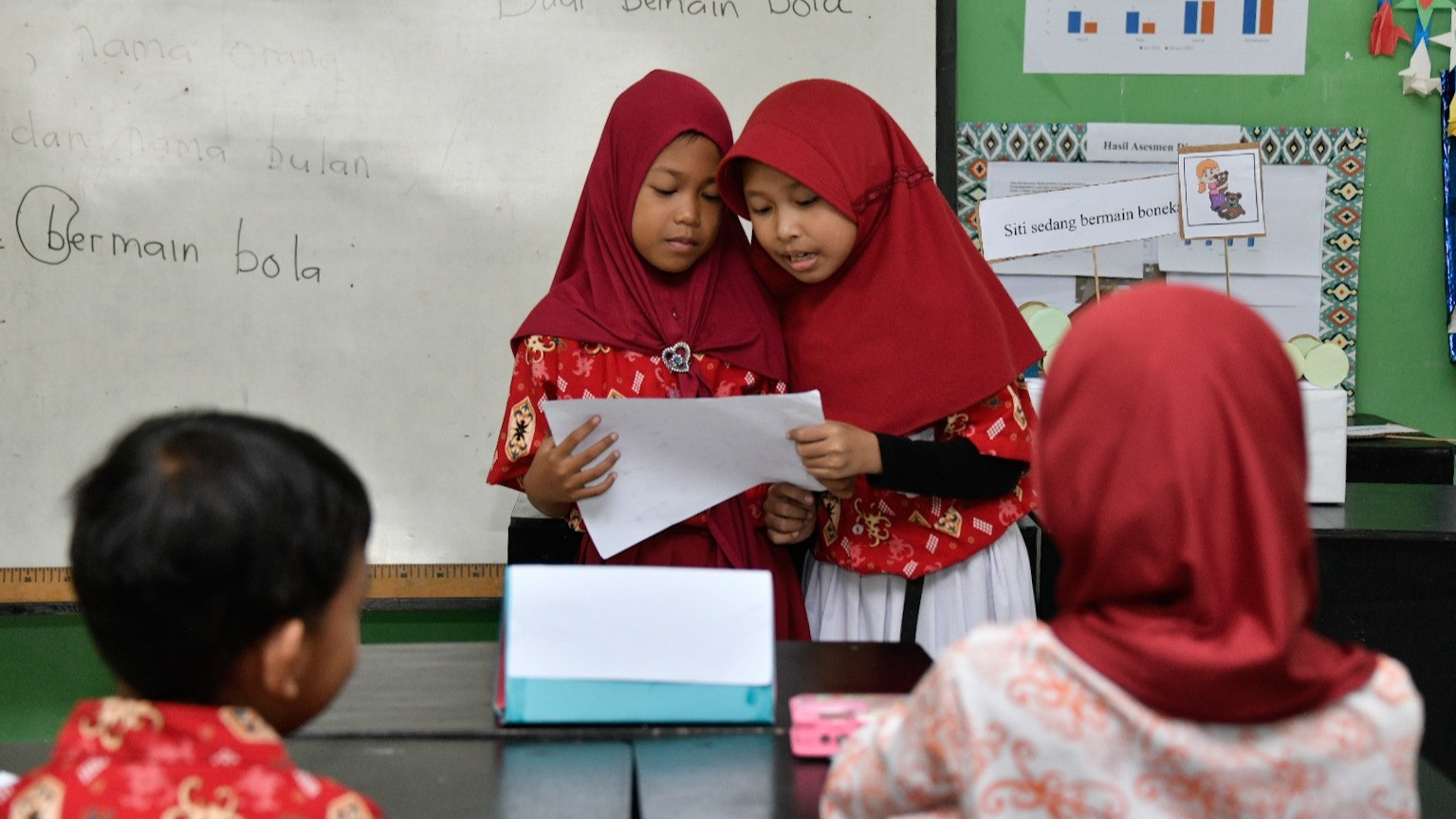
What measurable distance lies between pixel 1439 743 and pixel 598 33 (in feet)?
6.46

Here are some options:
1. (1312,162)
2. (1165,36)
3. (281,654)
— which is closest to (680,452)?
(281,654)

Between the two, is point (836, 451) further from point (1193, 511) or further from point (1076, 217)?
point (1076, 217)

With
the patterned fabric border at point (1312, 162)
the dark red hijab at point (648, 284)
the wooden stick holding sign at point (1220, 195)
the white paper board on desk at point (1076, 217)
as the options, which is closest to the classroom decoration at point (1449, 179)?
the patterned fabric border at point (1312, 162)

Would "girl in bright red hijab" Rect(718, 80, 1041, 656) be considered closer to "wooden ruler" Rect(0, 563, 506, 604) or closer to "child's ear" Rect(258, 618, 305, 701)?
"child's ear" Rect(258, 618, 305, 701)

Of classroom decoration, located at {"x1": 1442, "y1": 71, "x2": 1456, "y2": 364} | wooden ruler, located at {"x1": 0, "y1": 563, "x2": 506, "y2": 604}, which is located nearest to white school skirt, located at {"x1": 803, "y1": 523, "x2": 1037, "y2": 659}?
wooden ruler, located at {"x1": 0, "y1": 563, "x2": 506, "y2": 604}

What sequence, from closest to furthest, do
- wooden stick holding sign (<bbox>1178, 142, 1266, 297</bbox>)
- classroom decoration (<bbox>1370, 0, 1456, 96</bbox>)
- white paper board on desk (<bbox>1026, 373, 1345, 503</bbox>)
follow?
white paper board on desk (<bbox>1026, 373, 1345, 503</bbox>)
wooden stick holding sign (<bbox>1178, 142, 1266, 297</bbox>)
classroom decoration (<bbox>1370, 0, 1456, 96</bbox>)

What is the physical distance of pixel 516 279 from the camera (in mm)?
2717

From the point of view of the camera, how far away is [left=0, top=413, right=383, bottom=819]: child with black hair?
0.89 metres

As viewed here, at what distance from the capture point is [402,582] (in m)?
2.72

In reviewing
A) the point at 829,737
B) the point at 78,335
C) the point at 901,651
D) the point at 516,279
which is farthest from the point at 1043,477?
the point at 78,335

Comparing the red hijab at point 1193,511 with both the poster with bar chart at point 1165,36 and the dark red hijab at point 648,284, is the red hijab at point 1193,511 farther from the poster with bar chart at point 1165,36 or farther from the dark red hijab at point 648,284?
the poster with bar chart at point 1165,36

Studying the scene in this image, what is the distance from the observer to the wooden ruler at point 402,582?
104 inches

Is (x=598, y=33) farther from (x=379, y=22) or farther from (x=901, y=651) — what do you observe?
(x=901, y=651)

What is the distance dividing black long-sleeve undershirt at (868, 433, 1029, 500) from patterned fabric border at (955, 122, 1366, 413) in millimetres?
1120
